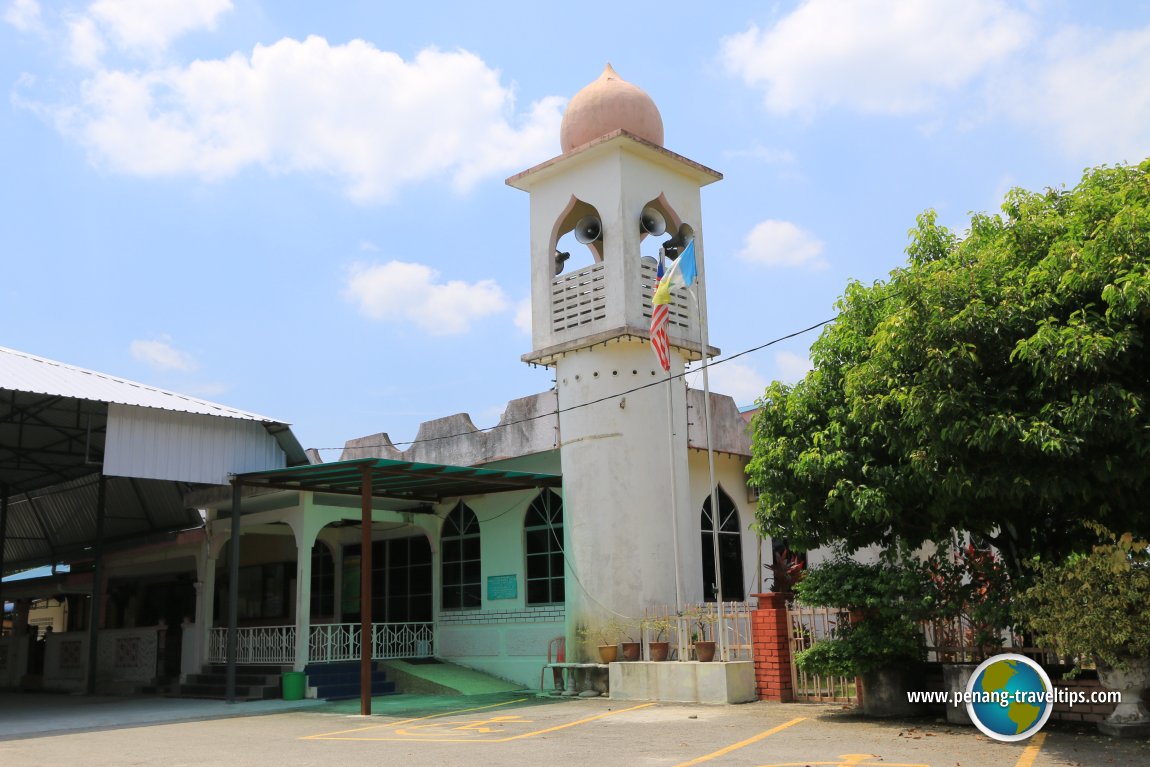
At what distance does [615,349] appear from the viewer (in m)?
18.2

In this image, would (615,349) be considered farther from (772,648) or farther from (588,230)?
(772,648)

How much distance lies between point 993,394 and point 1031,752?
335cm

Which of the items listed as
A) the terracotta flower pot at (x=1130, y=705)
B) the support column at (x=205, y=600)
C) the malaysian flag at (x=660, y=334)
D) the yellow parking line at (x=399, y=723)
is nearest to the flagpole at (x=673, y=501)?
the malaysian flag at (x=660, y=334)

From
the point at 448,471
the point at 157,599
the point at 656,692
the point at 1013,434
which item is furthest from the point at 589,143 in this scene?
the point at 157,599

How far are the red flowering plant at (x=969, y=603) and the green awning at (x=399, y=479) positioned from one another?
Answer: 7.94 metres

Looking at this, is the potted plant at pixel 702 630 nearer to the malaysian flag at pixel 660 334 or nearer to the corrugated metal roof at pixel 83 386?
the malaysian flag at pixel 660 334

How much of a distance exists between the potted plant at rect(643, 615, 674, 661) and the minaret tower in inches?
21.7

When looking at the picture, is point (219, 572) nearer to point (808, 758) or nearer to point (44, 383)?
point (44, 383)

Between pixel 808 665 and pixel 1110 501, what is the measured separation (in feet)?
13.5

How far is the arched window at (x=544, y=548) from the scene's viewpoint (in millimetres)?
18812

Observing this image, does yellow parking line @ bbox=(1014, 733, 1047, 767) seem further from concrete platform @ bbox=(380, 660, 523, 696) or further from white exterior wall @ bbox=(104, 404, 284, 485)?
white exterior wall @ bbox=(104, 404, 284, 485)

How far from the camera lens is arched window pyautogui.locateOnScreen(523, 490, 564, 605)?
18.8 metres

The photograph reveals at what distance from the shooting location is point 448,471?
666 inches

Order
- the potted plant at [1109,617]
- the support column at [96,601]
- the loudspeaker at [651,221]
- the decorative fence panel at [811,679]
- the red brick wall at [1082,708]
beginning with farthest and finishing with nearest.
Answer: the support column at [96,601] → the loudspeaker at [651,221] → the decorative fence panel at [811,679] → the red brick wall at [1082,708] → the potted plant at [1109,617]
